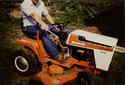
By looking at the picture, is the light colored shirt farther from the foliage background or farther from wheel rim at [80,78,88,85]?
wheel rim at [80,78,88,85]

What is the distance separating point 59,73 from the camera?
7.09 m

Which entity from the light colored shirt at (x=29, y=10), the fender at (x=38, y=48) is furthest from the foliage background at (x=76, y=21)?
the light colored shirt at (x=29, y=10)

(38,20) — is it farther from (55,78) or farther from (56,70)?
(55,78)

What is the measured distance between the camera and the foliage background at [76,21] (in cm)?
800

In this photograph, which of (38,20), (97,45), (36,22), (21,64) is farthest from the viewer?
(21,64)

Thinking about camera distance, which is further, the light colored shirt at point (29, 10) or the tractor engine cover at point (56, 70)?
the light colored shirt at point (29, 10)

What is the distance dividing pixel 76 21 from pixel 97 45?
14.4 feet

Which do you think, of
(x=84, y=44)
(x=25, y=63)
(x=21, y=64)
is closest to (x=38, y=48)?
(x=25, y=63)

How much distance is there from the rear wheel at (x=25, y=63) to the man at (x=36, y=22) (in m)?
0.36

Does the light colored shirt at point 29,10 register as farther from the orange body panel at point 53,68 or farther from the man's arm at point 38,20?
the orange body panel at point 53,68

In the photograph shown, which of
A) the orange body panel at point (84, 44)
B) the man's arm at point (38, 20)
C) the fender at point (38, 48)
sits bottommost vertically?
the fender at point (38, 48)

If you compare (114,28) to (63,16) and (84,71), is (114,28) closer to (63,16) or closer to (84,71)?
(63,16)

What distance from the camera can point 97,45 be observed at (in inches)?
269

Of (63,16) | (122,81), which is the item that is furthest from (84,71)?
(63,16)
